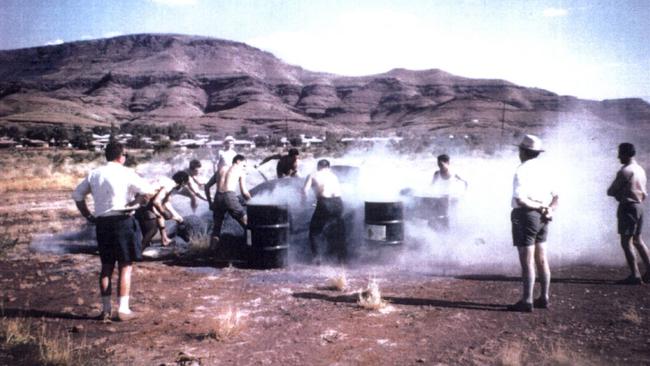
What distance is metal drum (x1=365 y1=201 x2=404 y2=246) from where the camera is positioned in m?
7.41

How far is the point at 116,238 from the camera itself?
4812 mm

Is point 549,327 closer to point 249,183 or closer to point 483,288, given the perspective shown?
point 483,288

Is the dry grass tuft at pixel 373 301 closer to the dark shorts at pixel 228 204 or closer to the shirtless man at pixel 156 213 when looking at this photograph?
the dark shorts at pixel 228 204

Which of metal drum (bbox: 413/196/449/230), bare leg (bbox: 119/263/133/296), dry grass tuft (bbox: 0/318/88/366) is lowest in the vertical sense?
dry grass tuft (bbox: 0/318/88/366)

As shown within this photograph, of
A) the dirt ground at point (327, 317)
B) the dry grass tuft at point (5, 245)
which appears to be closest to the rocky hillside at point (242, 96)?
the dirt ground at point (327, 317)

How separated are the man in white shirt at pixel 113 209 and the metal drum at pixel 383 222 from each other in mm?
3663

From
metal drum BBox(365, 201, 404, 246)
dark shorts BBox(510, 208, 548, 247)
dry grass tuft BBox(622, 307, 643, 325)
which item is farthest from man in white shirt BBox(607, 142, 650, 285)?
metal drum BBox(365, 201, 404, 246)

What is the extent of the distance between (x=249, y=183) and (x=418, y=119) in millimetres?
73442

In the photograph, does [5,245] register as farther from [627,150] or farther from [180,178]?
[627,150]

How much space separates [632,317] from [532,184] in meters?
1.67

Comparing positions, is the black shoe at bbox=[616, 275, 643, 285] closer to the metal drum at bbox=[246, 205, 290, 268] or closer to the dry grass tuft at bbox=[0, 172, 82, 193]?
the metal drum at bbox=[246, 205, 290, 268]

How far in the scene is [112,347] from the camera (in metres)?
4.31

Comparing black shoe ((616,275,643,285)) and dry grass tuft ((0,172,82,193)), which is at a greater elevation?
dry grass tuft ((0,172,82,193))

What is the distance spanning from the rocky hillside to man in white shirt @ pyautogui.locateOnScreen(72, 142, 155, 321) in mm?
60901
